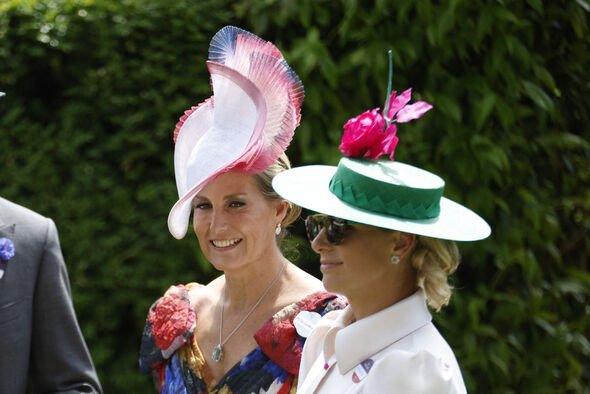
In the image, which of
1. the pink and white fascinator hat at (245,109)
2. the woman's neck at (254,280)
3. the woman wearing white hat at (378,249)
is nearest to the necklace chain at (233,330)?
the woman's neck at (254,280)

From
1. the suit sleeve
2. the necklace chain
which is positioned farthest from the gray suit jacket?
the necklace chain

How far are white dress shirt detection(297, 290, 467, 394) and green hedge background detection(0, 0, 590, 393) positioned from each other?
1.77 meters

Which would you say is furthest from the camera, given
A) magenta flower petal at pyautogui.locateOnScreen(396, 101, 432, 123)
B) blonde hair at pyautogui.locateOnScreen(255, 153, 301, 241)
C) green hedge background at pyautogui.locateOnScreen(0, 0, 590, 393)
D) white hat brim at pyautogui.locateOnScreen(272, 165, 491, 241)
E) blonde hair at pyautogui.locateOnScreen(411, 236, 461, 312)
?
green hedge background at pyautogui.locateOnScreen(0, 0, 590, 393)

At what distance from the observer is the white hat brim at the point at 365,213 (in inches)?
86.1

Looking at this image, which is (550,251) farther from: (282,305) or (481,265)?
(282,305)

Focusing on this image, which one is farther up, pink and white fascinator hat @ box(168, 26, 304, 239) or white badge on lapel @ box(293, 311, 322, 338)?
pink and white fascinator hat @ box(168, 26, 304, 239)

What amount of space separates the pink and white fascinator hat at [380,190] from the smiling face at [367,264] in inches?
2.8

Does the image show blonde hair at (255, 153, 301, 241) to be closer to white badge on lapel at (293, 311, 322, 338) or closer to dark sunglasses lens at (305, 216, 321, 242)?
white badge on lapel at (293, 311, 322, 338)

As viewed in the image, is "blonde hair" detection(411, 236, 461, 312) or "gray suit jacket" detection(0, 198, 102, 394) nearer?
"blonde hair" detection(411, 236, 461, 312)

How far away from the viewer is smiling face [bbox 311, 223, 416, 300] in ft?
7.47

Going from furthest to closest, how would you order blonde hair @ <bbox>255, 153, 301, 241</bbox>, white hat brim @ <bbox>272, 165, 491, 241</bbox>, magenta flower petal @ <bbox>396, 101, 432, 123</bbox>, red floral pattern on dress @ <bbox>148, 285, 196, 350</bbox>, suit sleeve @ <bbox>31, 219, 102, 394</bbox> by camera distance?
suit sleeve @ <bbox>31, 219, 102, 394</bbox> < red floral pattern on dress @ <bbox>148, 285, 196, 350</bbox> < blonde hair @ <bbox>255, 153, 301, 241</bbox> < magenta flower petal @ <bbox>396, 101, 432, 123</bbox> < white hat brim @ <bbox>272, 165, 491, 241</bbox>

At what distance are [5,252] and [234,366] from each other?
0.82 meters

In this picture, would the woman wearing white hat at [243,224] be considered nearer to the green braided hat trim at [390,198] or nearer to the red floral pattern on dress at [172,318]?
the red floral pattern on dress at [172,318]

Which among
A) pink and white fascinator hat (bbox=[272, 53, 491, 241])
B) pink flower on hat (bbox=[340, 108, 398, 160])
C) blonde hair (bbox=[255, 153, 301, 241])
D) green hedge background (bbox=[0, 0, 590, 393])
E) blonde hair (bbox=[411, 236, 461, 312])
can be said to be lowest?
green hedge background (bbox=[0, 0, 590, 393])
